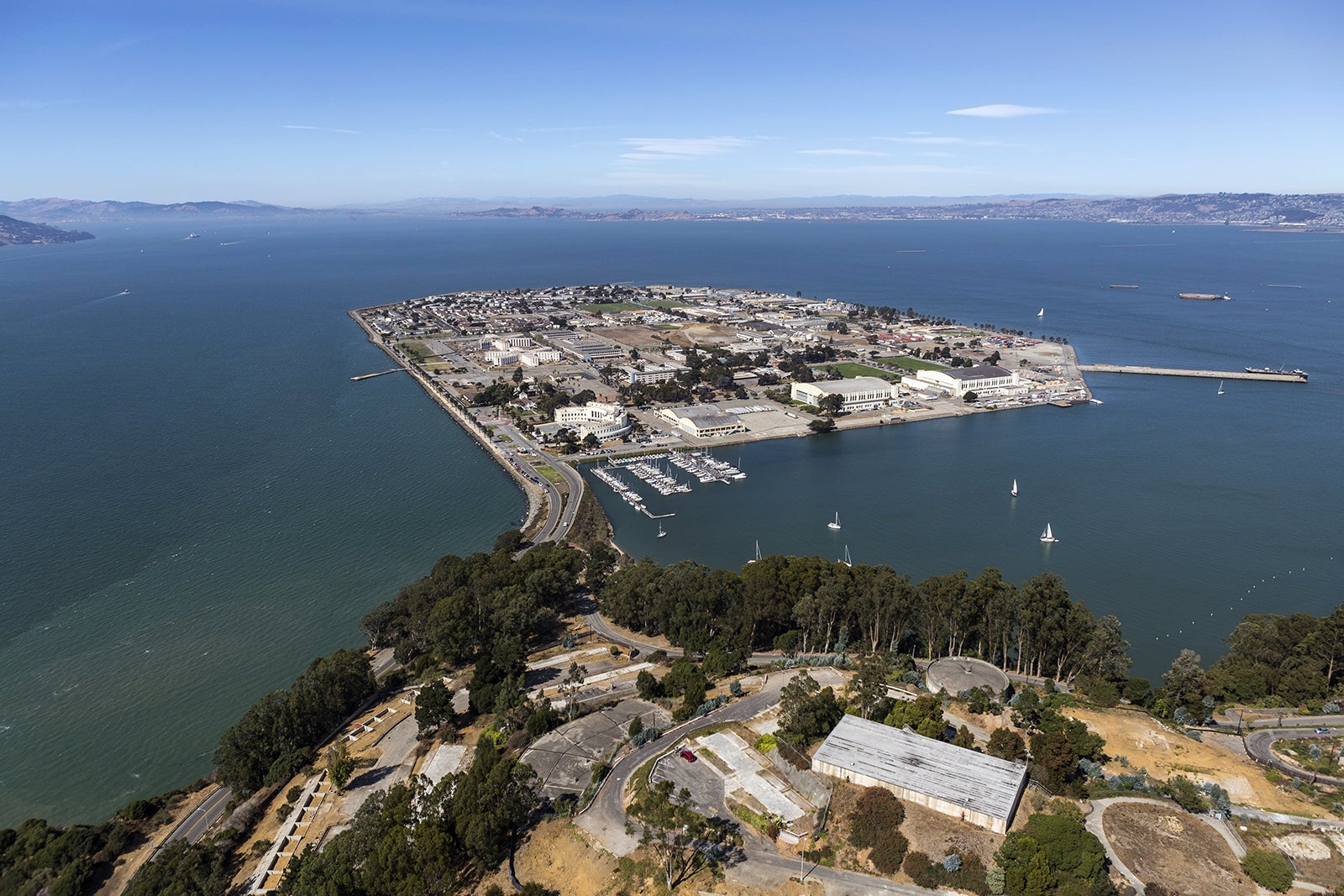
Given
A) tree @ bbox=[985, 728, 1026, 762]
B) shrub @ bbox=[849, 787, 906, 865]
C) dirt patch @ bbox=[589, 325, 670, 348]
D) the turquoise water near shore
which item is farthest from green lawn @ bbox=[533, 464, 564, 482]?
dirt patch @ bbox=[589, 325, 670, 348]

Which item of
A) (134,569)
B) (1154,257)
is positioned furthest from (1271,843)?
(1154,257)

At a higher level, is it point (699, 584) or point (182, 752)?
point (699, 584)

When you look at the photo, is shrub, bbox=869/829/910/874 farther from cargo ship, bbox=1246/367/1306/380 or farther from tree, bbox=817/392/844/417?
cargo ship, bbox=1246/367/1306/380

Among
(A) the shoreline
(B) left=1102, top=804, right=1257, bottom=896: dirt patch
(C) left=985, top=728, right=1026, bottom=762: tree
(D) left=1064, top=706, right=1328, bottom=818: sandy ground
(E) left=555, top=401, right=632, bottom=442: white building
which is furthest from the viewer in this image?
(E) left=555, top=401, right=632, bottom=442: white building

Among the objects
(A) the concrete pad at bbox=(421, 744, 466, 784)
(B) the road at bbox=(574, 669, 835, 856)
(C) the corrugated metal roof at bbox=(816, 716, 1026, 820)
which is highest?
(C) the corrugated metal roof at bbox=(816, 716, 1026, 820)

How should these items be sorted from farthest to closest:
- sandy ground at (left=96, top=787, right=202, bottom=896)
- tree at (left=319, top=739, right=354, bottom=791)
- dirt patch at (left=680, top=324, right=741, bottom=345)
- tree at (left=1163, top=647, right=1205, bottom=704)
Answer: dirt patch at (left=680, top=324, right=741, bottom=345), tree at (left=1163, top=647, right=1205, bottom=704), tree at (left=319, top=739, right=354, bottom=791), sandy ground at (left=96, top=787, right=202, bottom=896)

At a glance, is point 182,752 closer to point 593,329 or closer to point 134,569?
point 134,569

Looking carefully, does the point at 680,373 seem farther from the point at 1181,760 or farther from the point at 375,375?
the point at 1181,760
